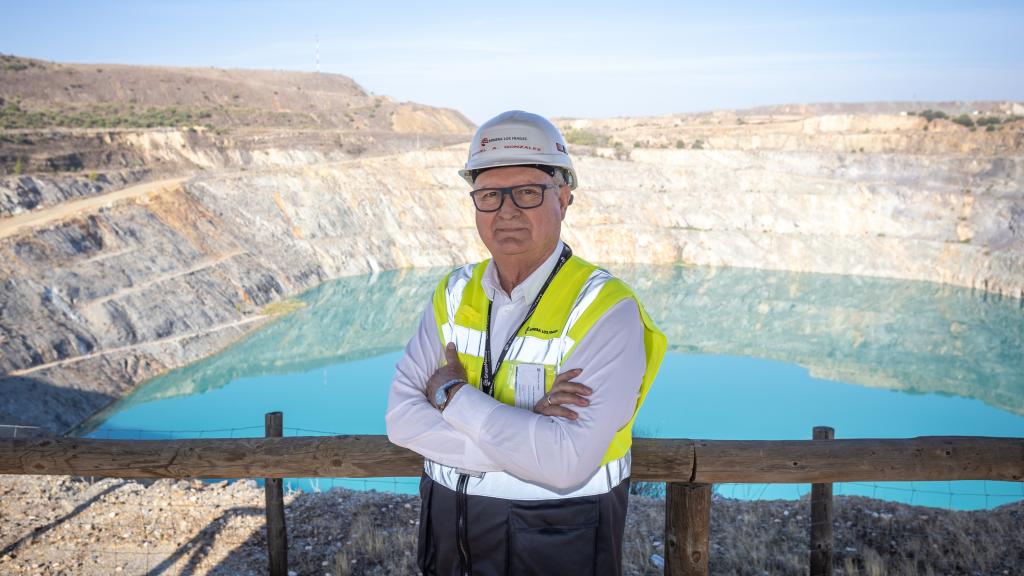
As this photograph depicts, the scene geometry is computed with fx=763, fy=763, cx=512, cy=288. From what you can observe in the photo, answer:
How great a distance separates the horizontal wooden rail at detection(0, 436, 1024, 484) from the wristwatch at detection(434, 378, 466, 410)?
3.09 ft

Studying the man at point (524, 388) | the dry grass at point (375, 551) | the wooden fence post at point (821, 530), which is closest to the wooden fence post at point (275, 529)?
the dry grass at point (375, 551)

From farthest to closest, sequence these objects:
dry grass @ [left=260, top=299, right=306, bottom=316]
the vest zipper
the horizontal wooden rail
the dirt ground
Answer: dry grass @ [left=260, top=299, right=306, bottom=316], the dirt ground, the horizontal wooden rail, the vest zipper

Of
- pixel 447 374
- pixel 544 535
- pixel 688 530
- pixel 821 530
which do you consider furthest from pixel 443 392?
pixel 821 530

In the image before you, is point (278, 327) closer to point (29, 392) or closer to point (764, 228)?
point (29, 392)

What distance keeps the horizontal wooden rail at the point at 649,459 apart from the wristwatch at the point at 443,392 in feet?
3.09

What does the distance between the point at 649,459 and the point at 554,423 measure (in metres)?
1.07

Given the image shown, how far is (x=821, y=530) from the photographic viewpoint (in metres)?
4.72

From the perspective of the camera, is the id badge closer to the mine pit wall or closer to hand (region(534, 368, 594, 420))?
hand (region(534, 368, 594, 420))

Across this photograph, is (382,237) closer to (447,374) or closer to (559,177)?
(559,177)

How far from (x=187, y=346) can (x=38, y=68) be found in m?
51.3

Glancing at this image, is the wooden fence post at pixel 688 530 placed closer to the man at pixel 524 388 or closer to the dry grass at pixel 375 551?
the man at pixel 524 388

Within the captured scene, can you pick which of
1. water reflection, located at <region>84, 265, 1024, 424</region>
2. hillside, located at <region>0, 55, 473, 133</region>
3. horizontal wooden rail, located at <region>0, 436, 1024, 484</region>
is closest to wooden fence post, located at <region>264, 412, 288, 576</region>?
horizontal wooden rail, located at <region>0, 436, 1024, 484</region>

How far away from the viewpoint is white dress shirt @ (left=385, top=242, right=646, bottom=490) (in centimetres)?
238

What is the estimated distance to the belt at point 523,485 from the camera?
251cm
